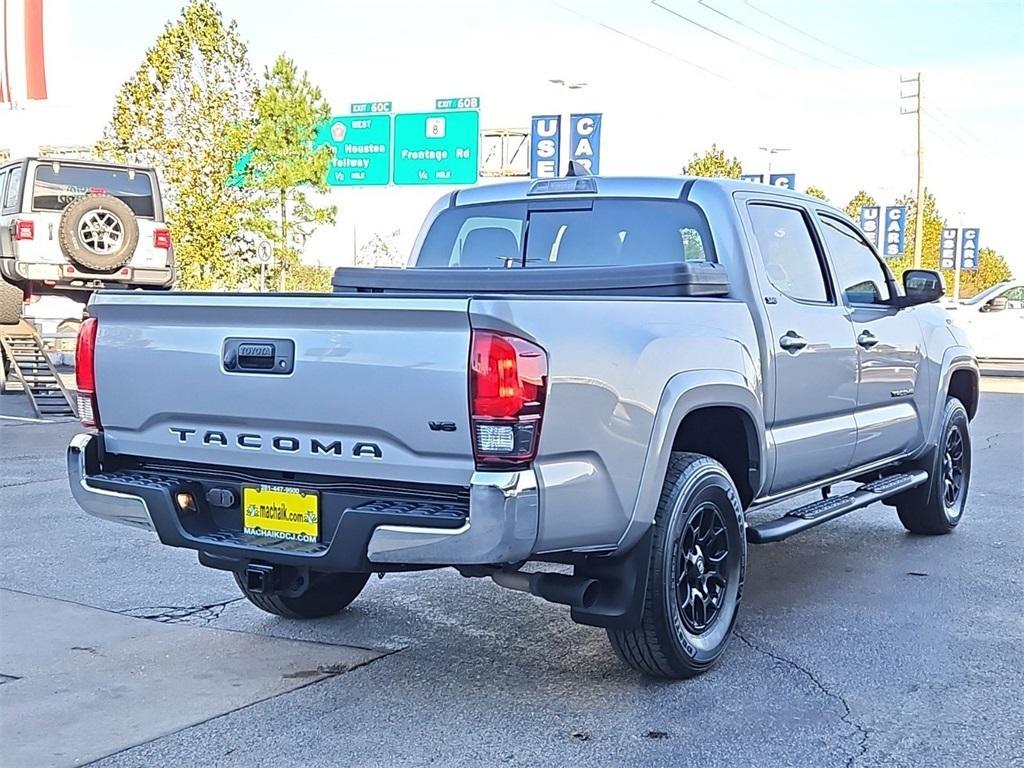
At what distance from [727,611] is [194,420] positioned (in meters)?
2.22

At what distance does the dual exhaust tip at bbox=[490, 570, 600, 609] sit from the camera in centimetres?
405

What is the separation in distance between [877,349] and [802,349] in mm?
1013

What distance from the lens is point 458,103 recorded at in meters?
25.8

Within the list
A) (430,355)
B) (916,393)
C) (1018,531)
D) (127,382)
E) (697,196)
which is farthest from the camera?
(1018,531)

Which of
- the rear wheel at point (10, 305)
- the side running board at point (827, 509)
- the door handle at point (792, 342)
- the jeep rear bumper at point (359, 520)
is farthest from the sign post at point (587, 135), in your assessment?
the jeep rear bumper at point (359, 520)

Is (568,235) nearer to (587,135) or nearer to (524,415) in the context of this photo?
(524,415)

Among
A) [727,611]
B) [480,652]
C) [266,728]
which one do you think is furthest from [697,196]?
[266,728]

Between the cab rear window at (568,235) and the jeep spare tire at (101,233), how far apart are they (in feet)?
30.7

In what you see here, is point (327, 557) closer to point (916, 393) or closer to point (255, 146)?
point (916, 393)

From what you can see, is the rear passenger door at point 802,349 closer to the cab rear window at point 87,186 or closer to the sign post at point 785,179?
the cab rear window at point 87,186

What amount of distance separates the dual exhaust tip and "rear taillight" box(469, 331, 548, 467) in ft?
2.02

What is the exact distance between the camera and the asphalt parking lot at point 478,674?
385cm

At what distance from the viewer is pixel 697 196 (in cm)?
526

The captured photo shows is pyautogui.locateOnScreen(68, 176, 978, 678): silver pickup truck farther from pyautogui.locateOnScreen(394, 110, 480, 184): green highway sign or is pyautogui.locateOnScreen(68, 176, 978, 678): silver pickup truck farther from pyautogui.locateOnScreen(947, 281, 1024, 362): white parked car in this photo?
pyautogui.locateOnScreen(394, 110, 480, 184): green highway sign
